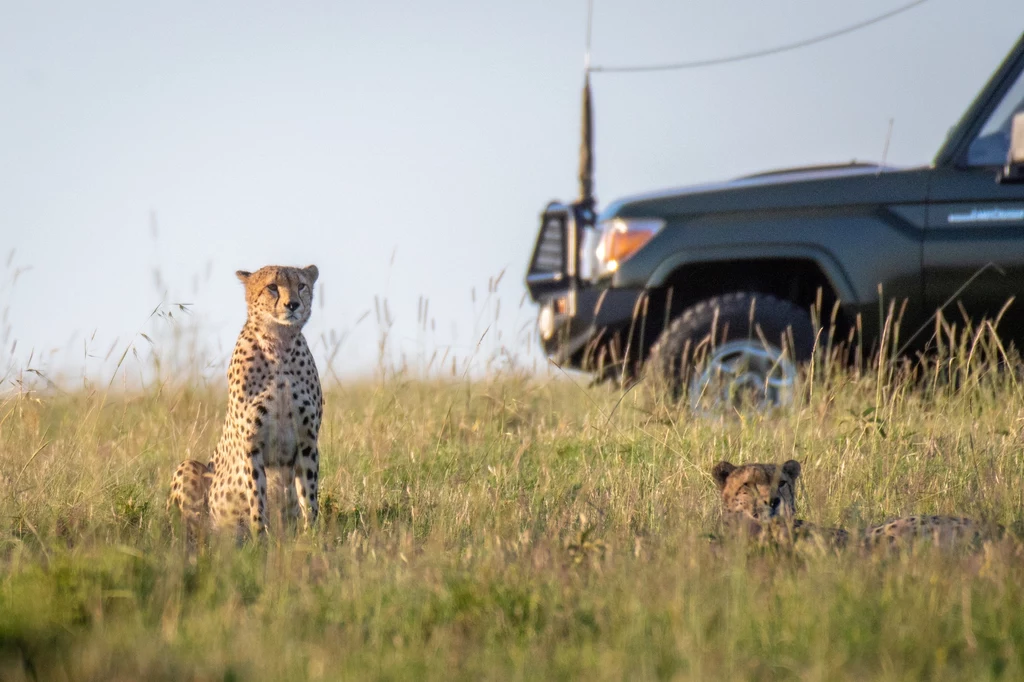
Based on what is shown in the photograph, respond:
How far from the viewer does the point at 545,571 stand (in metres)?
3.24

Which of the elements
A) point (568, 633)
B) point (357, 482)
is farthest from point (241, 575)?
point (357, 482)

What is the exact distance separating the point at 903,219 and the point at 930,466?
1589 millimetres

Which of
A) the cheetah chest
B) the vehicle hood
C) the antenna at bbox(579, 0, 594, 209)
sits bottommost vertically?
the cheetah chest

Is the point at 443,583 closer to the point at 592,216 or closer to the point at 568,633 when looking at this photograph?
the point at 568,633

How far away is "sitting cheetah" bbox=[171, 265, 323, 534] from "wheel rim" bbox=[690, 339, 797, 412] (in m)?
2.04

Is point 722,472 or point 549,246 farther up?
point 549,246

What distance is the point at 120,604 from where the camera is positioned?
3.05m

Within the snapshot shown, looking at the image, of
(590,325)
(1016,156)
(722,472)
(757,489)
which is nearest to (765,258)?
(590,325)

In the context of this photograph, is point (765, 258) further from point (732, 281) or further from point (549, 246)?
point (549, 246)

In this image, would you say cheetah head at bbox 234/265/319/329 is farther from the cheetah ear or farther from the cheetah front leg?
the cheetah ear

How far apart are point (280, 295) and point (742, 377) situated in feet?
8.04

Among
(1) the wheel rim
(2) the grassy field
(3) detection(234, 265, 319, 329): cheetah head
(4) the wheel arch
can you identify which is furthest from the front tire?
(3) detection(234, 265, 319, 329): cheetah head

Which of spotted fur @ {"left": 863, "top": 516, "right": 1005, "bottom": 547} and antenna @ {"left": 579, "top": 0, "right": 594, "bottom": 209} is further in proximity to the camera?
antenna @ {"left": 579, "top": 0, "right": 594, "bottom": 209}

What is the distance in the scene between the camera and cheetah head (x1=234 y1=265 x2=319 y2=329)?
4.85 meters
